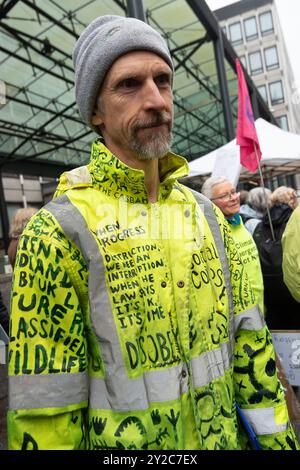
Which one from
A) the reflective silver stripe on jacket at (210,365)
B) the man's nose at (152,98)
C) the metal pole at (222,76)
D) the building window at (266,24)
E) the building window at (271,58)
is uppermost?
the building window at (266,24)

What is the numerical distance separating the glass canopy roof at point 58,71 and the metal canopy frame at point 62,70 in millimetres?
23

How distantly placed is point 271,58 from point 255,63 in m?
1.57

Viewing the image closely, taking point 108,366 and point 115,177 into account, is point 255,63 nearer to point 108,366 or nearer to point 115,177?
point 115,177

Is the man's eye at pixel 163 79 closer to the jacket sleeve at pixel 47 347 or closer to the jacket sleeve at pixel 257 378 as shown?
the jacket sleeve at pixel 47 347

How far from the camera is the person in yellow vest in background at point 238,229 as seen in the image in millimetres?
2406

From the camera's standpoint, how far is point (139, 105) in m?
1.02

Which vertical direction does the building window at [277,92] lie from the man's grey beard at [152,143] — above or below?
above

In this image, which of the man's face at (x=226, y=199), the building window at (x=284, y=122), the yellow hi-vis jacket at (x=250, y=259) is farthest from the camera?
the building window at (x=284, y=122)

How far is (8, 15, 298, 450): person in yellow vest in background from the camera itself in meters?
0.87

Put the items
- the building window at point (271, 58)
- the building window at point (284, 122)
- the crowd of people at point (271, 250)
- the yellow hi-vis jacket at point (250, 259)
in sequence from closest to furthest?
the yellow hi-vis jacket at point (250, 259) → the crowd of people at point (271, 250) → the building window at point (284, 122) → the building window at point (271, 58)

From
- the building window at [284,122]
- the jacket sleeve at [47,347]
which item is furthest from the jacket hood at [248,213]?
the building window at [284,122]

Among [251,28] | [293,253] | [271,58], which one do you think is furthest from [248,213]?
[251,28]

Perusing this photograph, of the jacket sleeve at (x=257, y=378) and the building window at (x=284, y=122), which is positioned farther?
the building window at (x=284, y=122)
